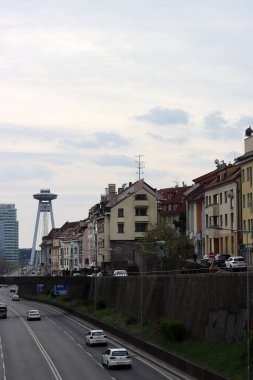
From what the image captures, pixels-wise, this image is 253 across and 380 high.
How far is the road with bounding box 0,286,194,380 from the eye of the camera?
5592cm

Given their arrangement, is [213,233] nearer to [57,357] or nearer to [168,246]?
[168,246]

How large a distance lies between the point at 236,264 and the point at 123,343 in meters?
13.3

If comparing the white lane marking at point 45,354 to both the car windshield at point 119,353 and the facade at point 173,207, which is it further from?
the facade at point 173,207

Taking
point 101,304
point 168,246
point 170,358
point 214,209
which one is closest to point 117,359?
point 170,358

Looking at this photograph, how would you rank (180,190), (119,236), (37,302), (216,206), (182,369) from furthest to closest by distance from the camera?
(37,302), (180,190), (119,236), (216,206), (182,369)

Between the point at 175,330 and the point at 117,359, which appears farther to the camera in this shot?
the point at 175,330

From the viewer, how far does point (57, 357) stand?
68.4 m

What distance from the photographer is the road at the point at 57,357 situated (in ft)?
183

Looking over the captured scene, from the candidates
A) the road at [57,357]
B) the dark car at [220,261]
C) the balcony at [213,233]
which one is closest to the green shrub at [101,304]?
the road at [57,357]

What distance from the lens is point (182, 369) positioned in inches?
2163

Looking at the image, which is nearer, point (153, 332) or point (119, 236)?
point (153, 332)

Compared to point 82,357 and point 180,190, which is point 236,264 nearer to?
point 82,357

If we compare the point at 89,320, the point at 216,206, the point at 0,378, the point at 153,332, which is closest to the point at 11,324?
the point at 89,320

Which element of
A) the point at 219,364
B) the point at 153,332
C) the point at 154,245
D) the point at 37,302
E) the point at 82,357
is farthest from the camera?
the point at 37,302
